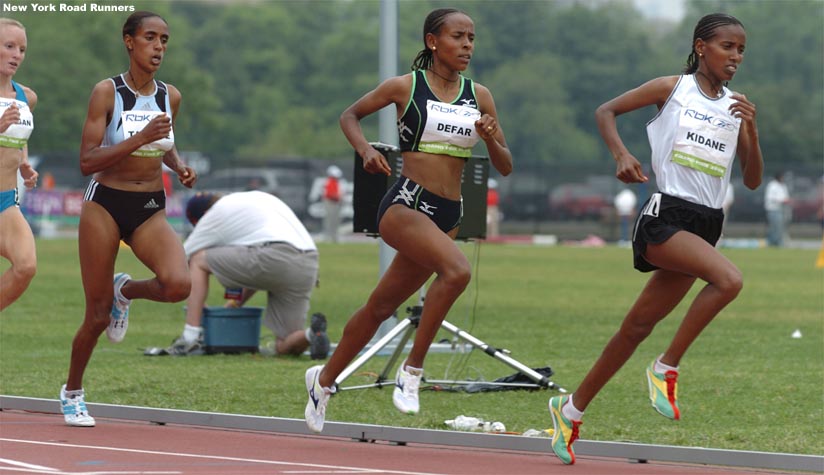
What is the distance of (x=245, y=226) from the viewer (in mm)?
15844

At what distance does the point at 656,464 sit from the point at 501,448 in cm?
102

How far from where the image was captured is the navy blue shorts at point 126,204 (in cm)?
1061

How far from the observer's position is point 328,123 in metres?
120

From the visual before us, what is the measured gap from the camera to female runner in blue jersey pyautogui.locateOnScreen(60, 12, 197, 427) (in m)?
10.5

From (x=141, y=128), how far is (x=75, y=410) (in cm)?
191

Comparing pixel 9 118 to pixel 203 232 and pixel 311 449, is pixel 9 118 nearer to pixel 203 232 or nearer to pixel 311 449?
pixel 311 449

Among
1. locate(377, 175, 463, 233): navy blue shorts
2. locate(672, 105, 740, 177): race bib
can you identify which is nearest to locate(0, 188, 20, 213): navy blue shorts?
locate(377, 175, 463, 233): navy blue shorts

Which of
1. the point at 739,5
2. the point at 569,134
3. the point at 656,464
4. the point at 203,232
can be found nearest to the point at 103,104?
the point at 656,464

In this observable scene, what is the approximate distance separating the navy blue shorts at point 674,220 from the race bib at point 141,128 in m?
3.17

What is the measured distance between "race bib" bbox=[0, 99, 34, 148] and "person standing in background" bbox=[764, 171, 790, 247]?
38.9 m

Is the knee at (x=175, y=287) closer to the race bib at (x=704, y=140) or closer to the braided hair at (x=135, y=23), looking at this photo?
the braided hair at (x=135, y=23)

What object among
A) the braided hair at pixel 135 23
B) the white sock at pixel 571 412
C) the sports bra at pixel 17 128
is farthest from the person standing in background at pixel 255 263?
the white sock at pixel 571 412

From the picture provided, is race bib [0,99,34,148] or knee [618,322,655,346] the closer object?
knee [618,322,655,346]

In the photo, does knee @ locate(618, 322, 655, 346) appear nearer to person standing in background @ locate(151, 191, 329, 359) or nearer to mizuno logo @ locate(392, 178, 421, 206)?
mizuno logo @ locate(392, 178, 421, 206)
